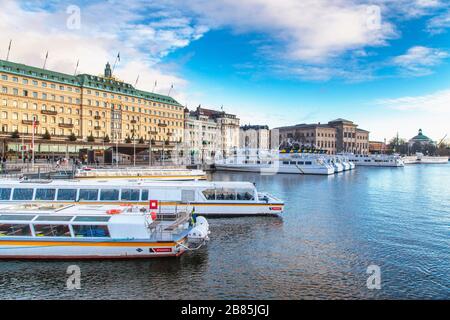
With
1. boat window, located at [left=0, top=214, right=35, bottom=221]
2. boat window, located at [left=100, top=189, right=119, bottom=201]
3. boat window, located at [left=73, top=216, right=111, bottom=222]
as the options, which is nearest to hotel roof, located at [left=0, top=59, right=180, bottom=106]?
boat window, located at [left=100, top=189, right=119, bottom=201]

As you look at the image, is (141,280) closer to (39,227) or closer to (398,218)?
(39,227)

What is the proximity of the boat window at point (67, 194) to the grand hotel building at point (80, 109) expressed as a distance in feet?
178

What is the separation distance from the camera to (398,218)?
38.0m

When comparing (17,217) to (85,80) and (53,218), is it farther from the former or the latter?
(85,80)

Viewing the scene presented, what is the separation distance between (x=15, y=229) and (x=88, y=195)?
12.1 m

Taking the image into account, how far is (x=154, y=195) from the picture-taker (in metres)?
37.0

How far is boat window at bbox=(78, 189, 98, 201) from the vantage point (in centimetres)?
3566

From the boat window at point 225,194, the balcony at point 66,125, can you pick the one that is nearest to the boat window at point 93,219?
the boat window at point 225,194

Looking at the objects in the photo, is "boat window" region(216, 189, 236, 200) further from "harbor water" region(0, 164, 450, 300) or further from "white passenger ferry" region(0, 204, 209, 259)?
"white passenger ferry" region(0, 204, 209, 259)

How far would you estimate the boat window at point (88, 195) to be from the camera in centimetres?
3566

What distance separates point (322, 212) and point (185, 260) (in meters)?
22.3

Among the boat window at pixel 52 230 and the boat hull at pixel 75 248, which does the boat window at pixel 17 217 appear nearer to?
the boat window at pixel 52 230

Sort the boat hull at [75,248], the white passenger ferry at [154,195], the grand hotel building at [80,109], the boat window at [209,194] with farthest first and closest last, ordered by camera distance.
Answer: the grand hotel building at [80,109] < the boat window at [209,194] < the white passenger ferry at [154,195] < the boat hull at [75,248]

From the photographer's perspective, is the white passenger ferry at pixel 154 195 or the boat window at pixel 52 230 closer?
the boat window at pixel 52 230
